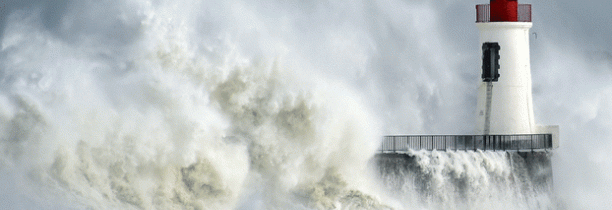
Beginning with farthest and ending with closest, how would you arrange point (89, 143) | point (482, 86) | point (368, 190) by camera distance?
point (482, 86), point (368, 190), point (89, 143)

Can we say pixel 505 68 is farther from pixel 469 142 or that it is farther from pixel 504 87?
pixel 469 142

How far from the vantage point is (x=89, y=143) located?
33.5 metres

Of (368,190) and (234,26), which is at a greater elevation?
(234,26)

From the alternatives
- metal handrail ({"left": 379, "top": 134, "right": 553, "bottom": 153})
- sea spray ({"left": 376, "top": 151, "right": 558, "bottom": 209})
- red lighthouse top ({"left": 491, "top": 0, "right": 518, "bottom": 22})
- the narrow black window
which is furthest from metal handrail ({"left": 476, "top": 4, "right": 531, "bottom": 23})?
sea spray ({"left": 376, "top": 151, "right": 558, "bottom": 209})

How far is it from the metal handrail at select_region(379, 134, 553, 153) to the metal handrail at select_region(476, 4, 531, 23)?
11.3 ft

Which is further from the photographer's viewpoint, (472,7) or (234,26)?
(472,7)

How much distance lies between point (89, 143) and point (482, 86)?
1205cm

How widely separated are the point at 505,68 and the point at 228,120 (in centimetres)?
867

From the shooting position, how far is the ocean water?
3347 cm

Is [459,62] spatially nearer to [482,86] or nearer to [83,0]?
[482,86]

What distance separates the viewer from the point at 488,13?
3791 centimetres

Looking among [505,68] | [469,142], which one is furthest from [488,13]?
[469,142]

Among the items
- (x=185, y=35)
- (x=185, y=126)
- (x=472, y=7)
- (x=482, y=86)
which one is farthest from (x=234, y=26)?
(x=472, y=7)

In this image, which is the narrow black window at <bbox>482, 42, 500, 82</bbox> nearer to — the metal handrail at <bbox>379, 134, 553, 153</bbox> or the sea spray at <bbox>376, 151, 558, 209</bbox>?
the metal handrail at <bbox>379, 134, 553, 153</bbox>
